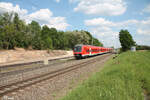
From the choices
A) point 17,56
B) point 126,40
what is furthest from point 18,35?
point 126,40

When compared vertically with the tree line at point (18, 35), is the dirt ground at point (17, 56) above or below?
below

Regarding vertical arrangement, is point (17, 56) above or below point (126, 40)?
below

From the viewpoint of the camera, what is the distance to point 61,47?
58.8 metres

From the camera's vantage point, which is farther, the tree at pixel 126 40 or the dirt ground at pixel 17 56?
the tree at pixel 126 40

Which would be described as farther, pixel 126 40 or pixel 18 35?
pixel 126 40

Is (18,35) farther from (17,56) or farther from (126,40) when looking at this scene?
(126,40)

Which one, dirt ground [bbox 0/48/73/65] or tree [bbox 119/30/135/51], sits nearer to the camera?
dirt ground [bbox 0/48/73/65]

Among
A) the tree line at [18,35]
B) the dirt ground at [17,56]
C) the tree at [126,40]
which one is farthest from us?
the tree at [126,40]

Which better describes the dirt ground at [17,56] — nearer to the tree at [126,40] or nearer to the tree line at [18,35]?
the tree line at [18,35]

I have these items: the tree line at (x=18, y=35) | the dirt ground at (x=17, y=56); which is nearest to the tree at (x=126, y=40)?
the tree line at (x=18, y=35)

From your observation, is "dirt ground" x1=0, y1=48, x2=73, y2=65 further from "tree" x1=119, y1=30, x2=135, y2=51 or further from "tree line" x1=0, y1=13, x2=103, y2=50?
"tree" x1=119, y1=30, x2=135, y2=51

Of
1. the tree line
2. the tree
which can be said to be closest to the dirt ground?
the tree line

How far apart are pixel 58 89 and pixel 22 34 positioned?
31.7m

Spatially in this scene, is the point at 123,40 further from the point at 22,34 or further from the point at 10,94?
the point at 10,94
